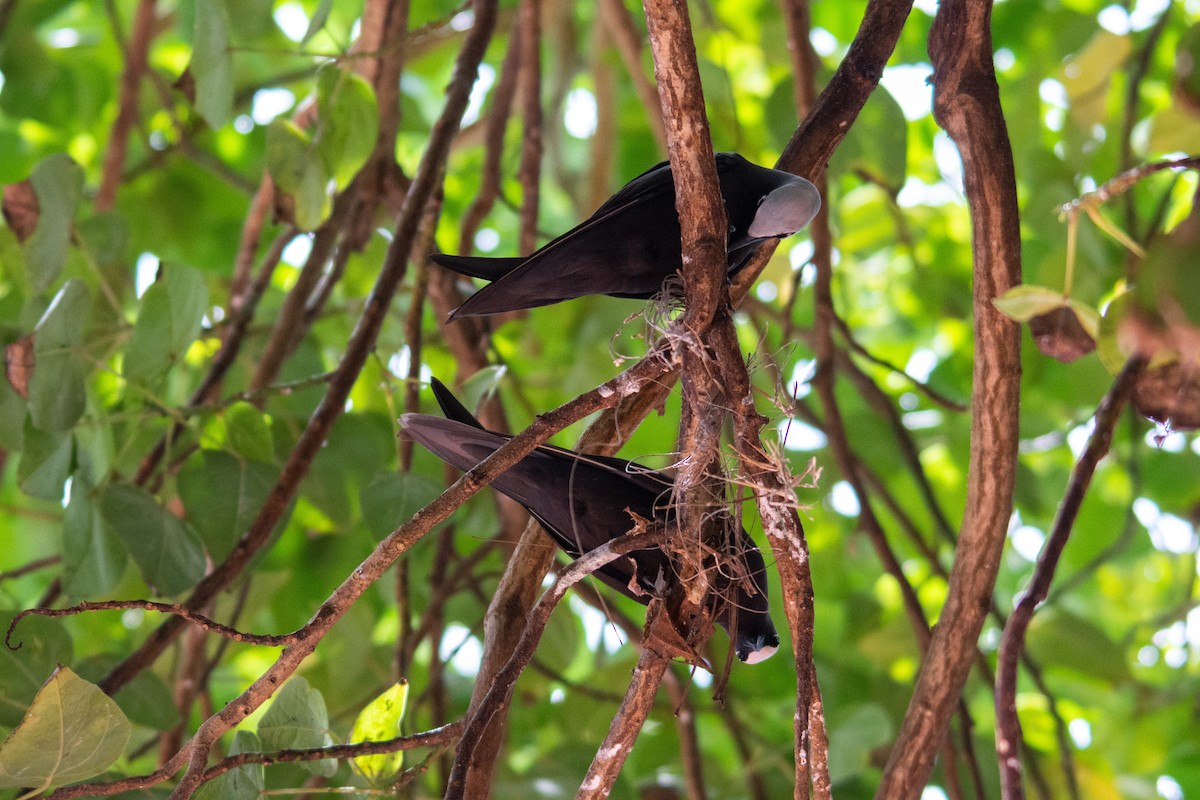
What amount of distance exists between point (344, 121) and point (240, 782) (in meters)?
0.76

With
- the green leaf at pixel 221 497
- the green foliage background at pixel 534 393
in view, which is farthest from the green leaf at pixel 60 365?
the green leaf at pixel 221 497

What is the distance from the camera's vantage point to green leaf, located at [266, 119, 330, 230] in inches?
50.3

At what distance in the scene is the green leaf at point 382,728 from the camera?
96cm

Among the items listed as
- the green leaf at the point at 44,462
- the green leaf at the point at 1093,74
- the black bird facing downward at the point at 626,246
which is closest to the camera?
the black bird facing downward at the point at 626,246

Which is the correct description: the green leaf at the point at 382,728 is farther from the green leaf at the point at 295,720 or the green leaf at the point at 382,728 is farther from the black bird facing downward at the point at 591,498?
the black bird facing downward at the point at 591,498

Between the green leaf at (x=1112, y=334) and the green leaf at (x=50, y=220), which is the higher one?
the green leaf at (x=50, y=220)

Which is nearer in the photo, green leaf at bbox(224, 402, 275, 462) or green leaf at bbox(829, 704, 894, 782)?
green leaf at bbox(224, 402, 275, 462)

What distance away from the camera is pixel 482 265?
0.90 meters

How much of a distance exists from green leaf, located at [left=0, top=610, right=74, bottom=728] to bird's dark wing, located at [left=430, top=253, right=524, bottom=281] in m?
0.55

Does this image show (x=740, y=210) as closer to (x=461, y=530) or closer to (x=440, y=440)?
(x=440, y=440)

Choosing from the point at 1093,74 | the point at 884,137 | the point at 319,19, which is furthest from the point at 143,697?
the point at 1093,74

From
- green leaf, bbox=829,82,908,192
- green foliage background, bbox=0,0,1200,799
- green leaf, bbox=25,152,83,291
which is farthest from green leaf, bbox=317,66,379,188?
green leaf, bbox=829,82,908,192

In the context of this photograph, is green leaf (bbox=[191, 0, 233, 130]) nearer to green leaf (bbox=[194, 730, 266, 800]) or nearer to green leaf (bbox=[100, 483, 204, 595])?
green leaf (bbox=[100, 483, 204, 595])

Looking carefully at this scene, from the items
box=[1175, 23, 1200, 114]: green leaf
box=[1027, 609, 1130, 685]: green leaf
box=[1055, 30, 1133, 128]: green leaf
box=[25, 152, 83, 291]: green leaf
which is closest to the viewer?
box=[1175, 23, 1200, 114]: green leaf
